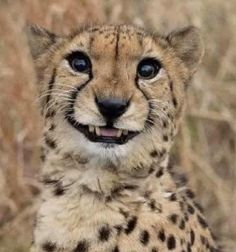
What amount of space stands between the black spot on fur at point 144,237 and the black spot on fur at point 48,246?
281 millimetres

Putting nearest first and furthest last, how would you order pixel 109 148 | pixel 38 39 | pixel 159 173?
pixel 109 148, pixel 159 173, pixel 38 39

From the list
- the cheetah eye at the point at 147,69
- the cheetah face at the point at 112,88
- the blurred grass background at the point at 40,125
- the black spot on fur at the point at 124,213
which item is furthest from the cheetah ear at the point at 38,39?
the blurred grass background at the point at 40,125

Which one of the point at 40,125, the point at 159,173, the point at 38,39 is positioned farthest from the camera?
the point at 40,125

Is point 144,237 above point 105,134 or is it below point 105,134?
below

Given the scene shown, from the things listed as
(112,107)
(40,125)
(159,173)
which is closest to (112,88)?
(112,107)

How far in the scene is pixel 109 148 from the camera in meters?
3.60

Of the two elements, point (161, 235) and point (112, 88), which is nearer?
point (112, 88)

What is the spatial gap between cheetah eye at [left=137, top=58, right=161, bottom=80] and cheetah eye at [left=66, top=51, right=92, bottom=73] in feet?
0.53

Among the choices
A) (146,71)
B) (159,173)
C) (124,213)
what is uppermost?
(146,71)

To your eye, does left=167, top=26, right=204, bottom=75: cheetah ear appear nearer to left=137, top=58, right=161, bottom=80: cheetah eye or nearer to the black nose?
left=137, top=58, right=161, bottom=80: cheetah eye

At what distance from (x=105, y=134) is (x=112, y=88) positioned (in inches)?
5.8

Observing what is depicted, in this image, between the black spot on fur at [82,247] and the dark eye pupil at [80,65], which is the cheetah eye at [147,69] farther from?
Answer: the black spot on fur at [82,247]

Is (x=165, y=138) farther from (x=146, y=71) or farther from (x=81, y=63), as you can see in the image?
(x=81, y=63)

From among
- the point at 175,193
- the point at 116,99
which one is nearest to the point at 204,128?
the point at 175,193
